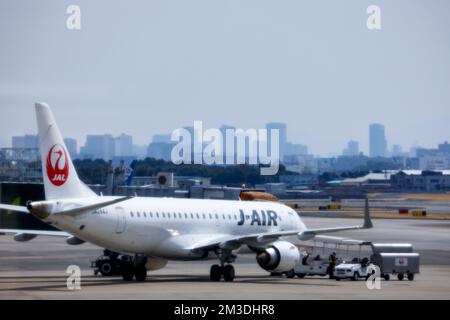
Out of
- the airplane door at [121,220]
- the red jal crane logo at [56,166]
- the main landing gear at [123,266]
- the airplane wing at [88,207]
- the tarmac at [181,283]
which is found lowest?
the tarmac at [181,283]

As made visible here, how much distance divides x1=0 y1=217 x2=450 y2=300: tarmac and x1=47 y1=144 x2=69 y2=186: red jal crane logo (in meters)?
4.99

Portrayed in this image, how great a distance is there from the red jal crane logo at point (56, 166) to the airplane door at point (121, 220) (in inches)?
168

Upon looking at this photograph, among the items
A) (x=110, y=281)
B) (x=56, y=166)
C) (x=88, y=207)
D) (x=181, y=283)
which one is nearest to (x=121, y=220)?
(x=110, y=281)

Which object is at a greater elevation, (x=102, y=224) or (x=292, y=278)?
(x=102, y=224)

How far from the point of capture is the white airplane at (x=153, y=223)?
49031 mm

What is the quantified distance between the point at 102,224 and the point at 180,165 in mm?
101216

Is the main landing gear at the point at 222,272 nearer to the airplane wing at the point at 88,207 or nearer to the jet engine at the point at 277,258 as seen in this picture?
→ the jet engine at the point at 277,258

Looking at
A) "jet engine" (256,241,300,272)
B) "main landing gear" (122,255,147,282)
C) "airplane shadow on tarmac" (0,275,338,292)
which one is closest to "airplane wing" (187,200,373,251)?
"jet engine" (256,241,300,272)

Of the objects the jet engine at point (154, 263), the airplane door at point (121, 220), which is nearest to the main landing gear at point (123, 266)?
the jet engine at point (154, 263)
